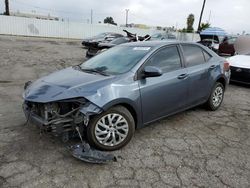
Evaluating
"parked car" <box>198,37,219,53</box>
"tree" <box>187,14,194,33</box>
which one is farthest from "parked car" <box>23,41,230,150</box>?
"tree" <box>187,14,194,33</box>

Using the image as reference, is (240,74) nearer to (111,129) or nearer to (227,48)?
(111,129)

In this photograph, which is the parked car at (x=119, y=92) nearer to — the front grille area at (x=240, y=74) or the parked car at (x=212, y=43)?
the front grille area at (x=240, y=74)

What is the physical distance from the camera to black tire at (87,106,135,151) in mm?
3018

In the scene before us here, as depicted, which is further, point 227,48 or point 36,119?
point 227,48

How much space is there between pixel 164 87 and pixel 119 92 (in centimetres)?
87

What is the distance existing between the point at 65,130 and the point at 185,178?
1.56 metres

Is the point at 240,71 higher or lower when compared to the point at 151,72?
lower

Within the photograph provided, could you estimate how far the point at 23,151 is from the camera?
316 centimetres

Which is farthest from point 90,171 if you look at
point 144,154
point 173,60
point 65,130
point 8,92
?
point 8,92

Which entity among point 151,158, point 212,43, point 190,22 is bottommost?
point 151,158

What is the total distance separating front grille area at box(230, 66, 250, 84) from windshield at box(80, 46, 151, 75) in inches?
182

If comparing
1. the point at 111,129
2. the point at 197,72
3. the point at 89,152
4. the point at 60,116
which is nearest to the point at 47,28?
the point at 197,72

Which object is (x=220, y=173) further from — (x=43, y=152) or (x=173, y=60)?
(x=43, y=152)

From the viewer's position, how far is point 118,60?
386 centimetres
